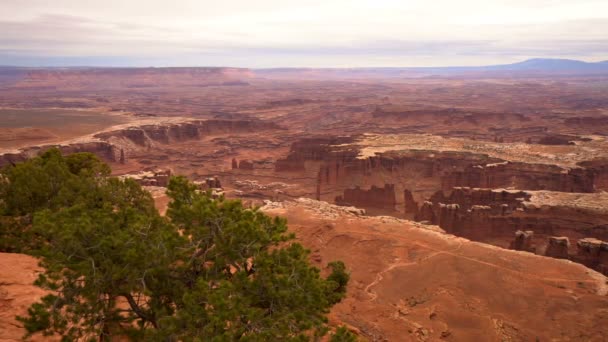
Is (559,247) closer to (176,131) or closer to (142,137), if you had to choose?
(142,137)

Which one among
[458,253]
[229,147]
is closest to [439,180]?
[458,253]

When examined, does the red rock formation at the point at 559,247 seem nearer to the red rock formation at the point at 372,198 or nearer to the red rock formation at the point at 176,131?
the red rock formation at the point at 372,198

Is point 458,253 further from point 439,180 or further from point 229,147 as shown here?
point 229,147

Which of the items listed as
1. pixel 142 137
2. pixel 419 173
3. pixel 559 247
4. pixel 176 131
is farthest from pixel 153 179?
pixel 176 131

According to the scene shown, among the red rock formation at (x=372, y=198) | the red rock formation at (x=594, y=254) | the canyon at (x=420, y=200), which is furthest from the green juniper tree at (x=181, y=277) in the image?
the red rock formation at (x=372, y=198)

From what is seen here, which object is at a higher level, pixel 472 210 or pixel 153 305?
pixel 153 305

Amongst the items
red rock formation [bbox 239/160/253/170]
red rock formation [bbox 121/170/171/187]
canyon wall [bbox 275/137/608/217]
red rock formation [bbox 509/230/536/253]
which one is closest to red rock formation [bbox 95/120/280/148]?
red rock formation [bbox 239/160/253/170]

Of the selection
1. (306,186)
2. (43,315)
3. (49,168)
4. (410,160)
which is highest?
(49,168)
